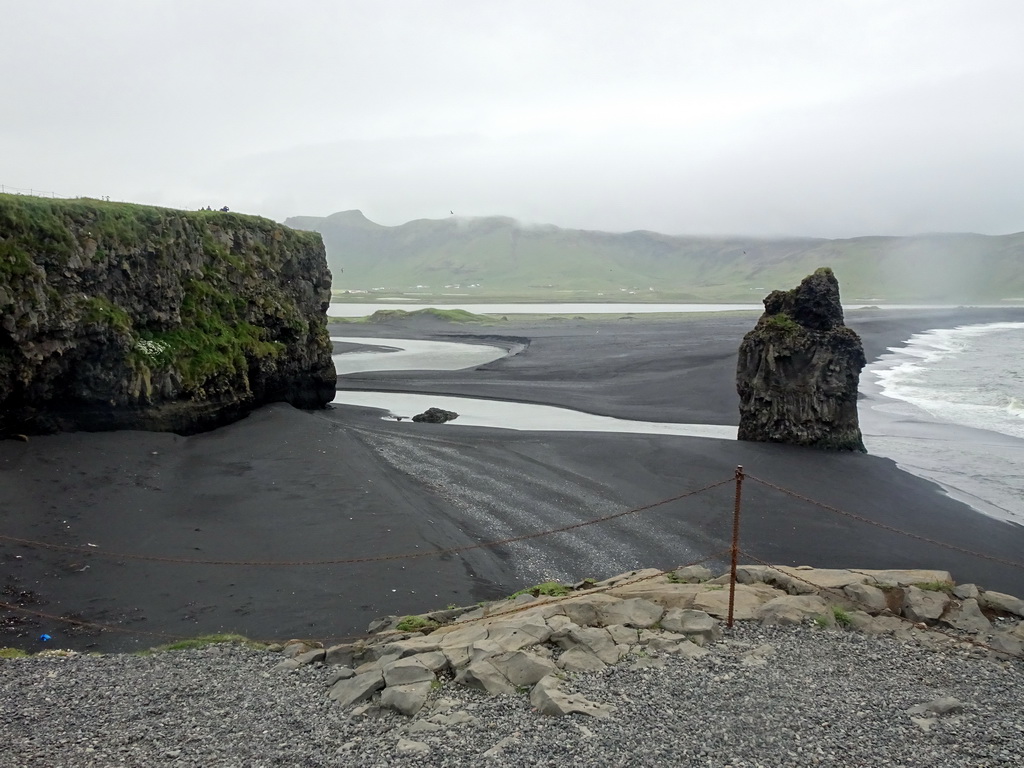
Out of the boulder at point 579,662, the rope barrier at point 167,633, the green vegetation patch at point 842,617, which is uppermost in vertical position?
the boulder at point 579,662

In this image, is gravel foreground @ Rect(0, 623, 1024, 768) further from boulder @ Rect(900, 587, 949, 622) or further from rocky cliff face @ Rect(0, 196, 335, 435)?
rocky cliff face @ Rect(0, 196, 335, 435)

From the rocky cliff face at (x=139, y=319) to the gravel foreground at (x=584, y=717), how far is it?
14.7m

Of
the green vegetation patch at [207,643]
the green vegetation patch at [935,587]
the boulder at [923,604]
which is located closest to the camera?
the green vegetation patch at [207,643]

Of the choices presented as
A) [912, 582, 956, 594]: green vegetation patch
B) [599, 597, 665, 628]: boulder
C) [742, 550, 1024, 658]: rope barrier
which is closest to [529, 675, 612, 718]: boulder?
[599, 597, 665, 628]: boulder

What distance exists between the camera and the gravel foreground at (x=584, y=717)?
26.5 feet

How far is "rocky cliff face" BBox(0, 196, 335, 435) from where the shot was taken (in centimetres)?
2230

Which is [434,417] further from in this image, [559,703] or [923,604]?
[559,703]

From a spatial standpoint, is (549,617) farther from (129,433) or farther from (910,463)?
(910,463)

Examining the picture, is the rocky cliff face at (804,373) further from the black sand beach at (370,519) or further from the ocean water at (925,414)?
the ocean water at (925,414)

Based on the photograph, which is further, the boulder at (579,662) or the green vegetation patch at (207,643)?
the green vegetation patch at (207,643)

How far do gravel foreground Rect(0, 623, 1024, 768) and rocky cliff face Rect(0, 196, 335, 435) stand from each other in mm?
14691

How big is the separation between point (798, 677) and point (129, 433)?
71.9 feet

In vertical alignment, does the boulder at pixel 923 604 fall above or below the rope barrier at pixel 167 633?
above

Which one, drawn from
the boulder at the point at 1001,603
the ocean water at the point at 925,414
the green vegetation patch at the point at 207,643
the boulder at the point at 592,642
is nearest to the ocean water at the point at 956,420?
the ocean water at the point at 925,414
